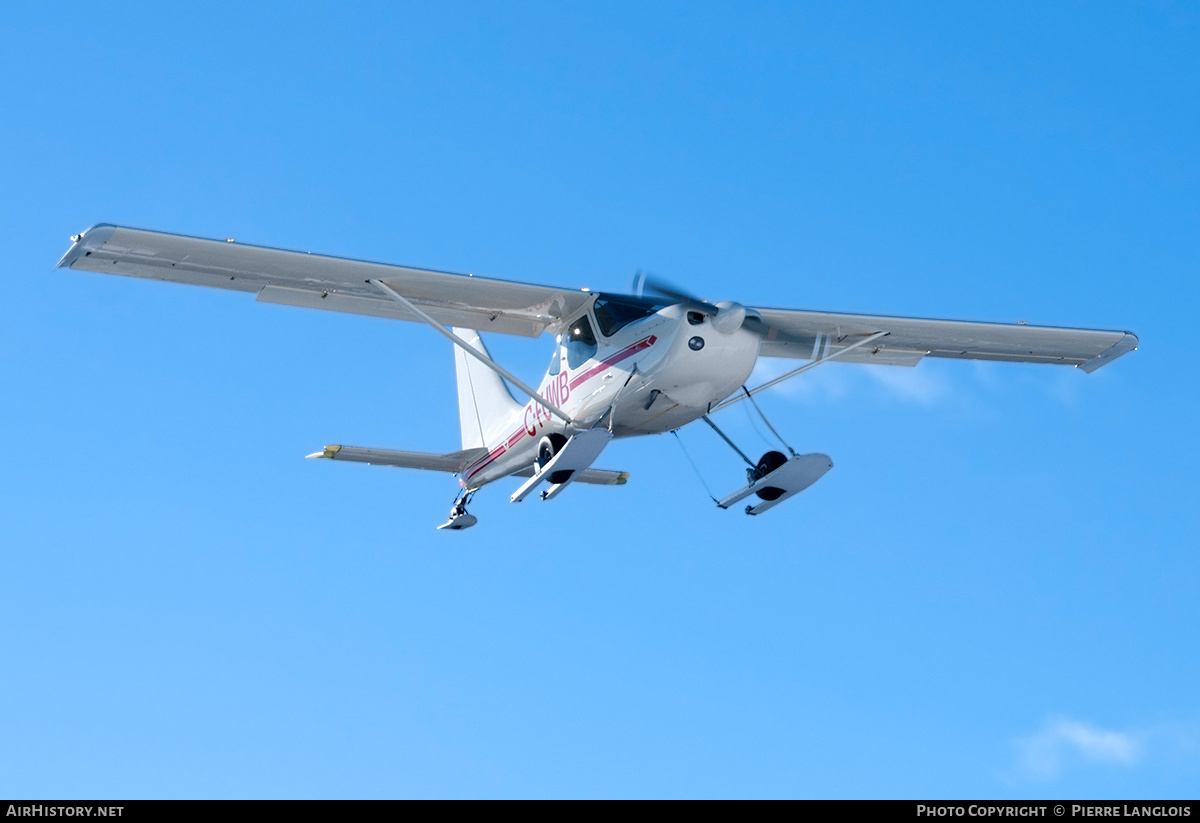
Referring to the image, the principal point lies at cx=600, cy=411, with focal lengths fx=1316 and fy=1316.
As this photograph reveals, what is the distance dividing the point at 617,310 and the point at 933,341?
6159 mm

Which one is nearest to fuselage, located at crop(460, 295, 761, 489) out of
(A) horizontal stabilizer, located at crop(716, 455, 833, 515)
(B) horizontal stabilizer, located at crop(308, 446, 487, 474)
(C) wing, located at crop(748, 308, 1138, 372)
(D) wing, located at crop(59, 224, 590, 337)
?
(D) wing, located at crop(59, 224, 590, 337)

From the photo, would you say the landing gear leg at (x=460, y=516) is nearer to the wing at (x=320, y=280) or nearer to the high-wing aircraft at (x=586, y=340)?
the high-wing aircraft at (x=586, y=340)

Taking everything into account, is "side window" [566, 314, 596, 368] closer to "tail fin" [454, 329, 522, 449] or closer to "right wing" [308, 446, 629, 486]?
"right wing" [308, 446, 629, 486]

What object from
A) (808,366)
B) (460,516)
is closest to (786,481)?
(808,366)

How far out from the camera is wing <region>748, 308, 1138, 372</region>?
20.9m

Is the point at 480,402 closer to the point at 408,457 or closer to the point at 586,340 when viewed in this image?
the point at 408,457

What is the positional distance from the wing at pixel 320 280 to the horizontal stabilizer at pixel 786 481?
11.9ft

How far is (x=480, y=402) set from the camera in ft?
77.5

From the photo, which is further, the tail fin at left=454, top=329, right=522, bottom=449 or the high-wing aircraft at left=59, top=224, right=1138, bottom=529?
the tail fin at left=454, top=329, right=522, bottom=449

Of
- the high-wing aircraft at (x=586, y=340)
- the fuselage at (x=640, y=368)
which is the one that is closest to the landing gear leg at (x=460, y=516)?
the high-wing aircraft at (x=586, y=340)

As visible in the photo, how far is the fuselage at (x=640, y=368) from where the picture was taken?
17.5 m

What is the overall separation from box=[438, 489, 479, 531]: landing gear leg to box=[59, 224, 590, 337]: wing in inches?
121
